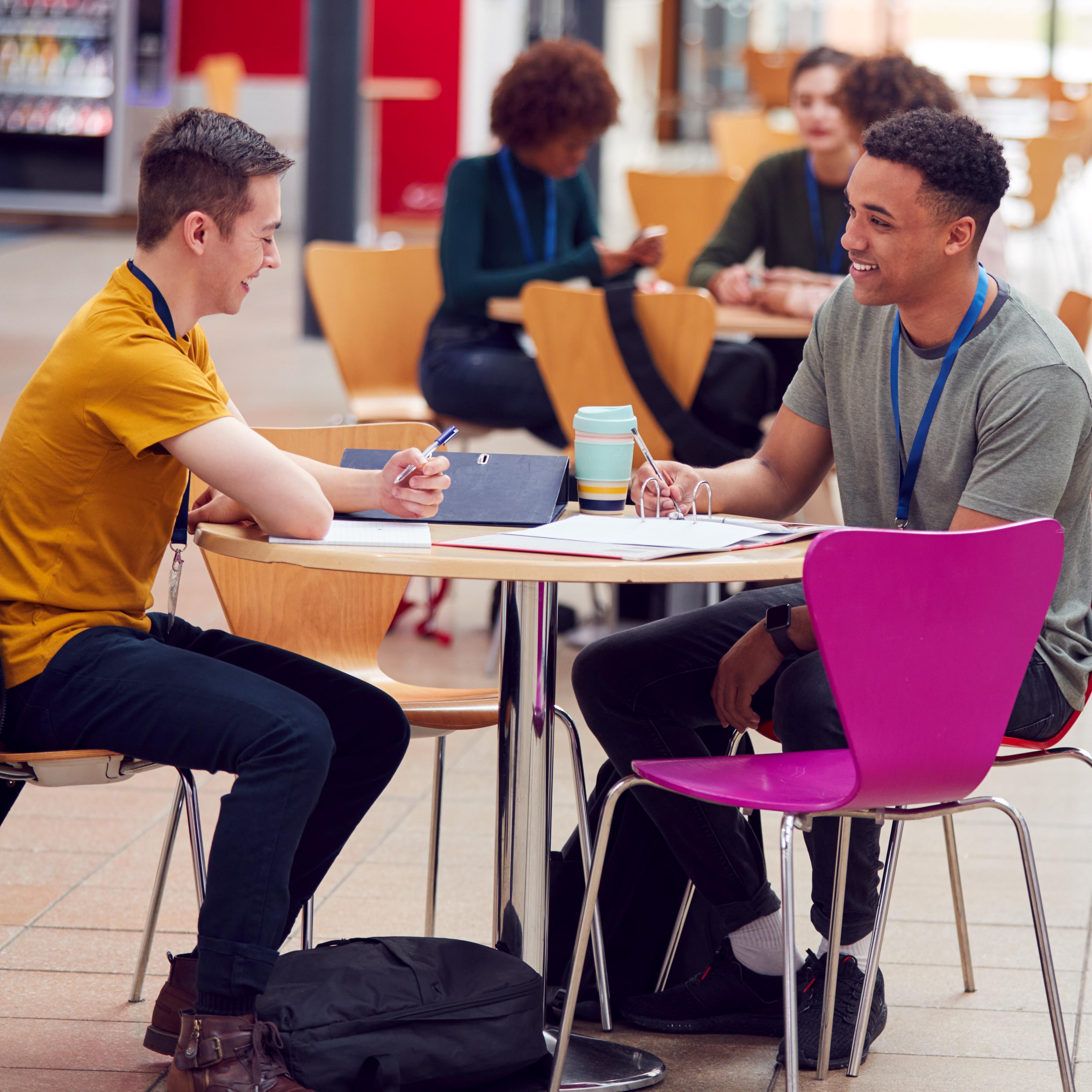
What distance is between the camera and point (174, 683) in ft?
6.40

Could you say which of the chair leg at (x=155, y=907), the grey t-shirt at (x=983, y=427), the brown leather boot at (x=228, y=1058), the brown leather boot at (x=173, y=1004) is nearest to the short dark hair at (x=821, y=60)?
the grey t-shirt at (x=983, y=427)

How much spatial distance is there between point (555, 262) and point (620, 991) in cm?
234

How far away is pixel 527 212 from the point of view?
4340mm

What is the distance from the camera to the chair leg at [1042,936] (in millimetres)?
1913

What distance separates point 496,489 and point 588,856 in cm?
51

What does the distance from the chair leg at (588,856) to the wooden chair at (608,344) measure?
1441 millimetres

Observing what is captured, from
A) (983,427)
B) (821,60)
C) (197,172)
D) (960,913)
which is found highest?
(821,60)

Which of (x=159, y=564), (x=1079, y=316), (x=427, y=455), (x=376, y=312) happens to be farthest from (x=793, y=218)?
(x=159, y=564)

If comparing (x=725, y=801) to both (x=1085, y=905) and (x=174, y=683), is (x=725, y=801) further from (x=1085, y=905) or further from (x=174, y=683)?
(x=1085, y=905)

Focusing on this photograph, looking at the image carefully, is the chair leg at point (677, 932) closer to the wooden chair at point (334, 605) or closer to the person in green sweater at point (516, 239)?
the wooden chair at point (334, 605)

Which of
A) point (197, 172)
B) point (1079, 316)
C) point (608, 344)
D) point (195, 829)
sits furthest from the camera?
point (608, 344)

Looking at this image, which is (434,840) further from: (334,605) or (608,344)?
(608,344)

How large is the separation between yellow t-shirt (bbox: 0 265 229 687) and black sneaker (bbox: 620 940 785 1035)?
2.97ft

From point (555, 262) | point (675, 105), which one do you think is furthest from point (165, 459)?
point (675, 105)
